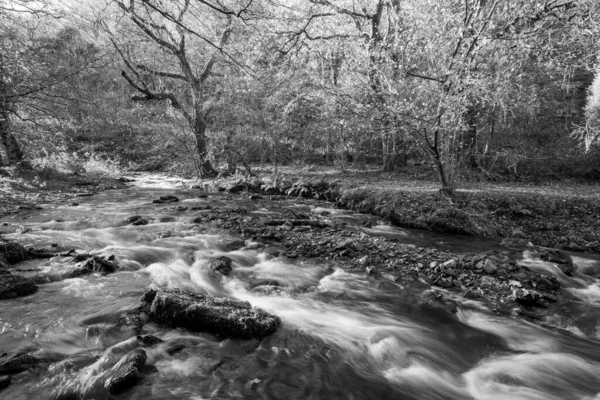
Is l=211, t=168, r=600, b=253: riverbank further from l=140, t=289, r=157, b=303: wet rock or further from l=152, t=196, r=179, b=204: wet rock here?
l=140, t=289, r=157, b=303: wet rock

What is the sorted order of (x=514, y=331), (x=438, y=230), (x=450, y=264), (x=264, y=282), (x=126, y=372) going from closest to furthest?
1. (x=126, y=372)
2. (x=514, y=331)
3. (x=264, y=282)
4. (x=450, y=264)
5. (x=438, y=230)

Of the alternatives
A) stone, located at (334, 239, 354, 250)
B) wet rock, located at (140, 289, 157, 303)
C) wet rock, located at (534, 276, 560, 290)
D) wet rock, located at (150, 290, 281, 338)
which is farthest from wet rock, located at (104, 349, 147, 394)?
wet rock, located at (534, 276, 560, 290)

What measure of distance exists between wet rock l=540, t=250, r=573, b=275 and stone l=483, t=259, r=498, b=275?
139 centimetres

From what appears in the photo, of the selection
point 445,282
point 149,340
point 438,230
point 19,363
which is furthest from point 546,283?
point 19,363

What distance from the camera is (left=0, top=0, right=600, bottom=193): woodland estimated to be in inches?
316

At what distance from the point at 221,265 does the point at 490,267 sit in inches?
193

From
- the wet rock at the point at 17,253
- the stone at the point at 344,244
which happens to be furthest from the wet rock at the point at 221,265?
the wet rock at the point at 17,253

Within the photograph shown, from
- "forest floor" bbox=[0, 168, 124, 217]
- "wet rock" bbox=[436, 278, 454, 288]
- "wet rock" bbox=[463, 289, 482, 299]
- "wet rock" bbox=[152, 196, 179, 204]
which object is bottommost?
"wet rock" bbox=[463, 289, 482, 299]

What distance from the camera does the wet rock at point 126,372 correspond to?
10.4ft

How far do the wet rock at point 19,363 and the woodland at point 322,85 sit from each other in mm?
3404

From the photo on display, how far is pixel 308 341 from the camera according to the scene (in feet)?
14.5

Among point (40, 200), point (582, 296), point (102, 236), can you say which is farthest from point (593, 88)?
point (40, 200)

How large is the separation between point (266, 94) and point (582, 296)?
49.1 ft

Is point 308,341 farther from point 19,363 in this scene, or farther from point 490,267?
point 490,267
